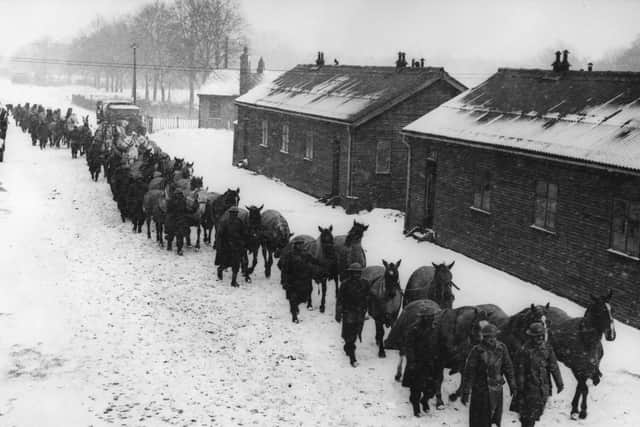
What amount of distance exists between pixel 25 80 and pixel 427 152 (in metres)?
142

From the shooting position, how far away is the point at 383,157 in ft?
82.5

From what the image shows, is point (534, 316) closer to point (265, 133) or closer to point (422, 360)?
point (422, 360)

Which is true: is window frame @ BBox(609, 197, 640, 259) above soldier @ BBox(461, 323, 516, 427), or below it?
above

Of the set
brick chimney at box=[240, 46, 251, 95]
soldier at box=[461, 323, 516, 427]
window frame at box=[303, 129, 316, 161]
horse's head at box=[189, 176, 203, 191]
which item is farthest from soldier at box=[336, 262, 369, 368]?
brick chimney at box=[240, 46, 251, 95]

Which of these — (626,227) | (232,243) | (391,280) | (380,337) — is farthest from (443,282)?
(232,243)

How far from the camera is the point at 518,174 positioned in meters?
17.1

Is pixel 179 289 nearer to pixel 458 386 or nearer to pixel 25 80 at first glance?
pixel 458 386

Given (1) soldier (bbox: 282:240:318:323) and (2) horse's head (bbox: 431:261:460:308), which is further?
(1) soldier (bbox: 282:240:318:323)

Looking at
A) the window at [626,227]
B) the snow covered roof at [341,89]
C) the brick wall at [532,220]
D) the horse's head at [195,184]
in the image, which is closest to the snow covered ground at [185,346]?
the brick wall at [532,220]

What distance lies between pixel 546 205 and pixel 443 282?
5631mm

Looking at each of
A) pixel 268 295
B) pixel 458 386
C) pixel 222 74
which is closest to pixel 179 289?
pixel 268 295

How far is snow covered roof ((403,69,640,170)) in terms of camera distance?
48.7 ft

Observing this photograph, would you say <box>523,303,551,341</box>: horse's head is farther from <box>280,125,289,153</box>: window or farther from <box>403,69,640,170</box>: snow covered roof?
<box>280,125,289,153</box>: window

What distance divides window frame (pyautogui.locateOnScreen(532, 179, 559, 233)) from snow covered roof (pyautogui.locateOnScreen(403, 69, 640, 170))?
2.91ft
